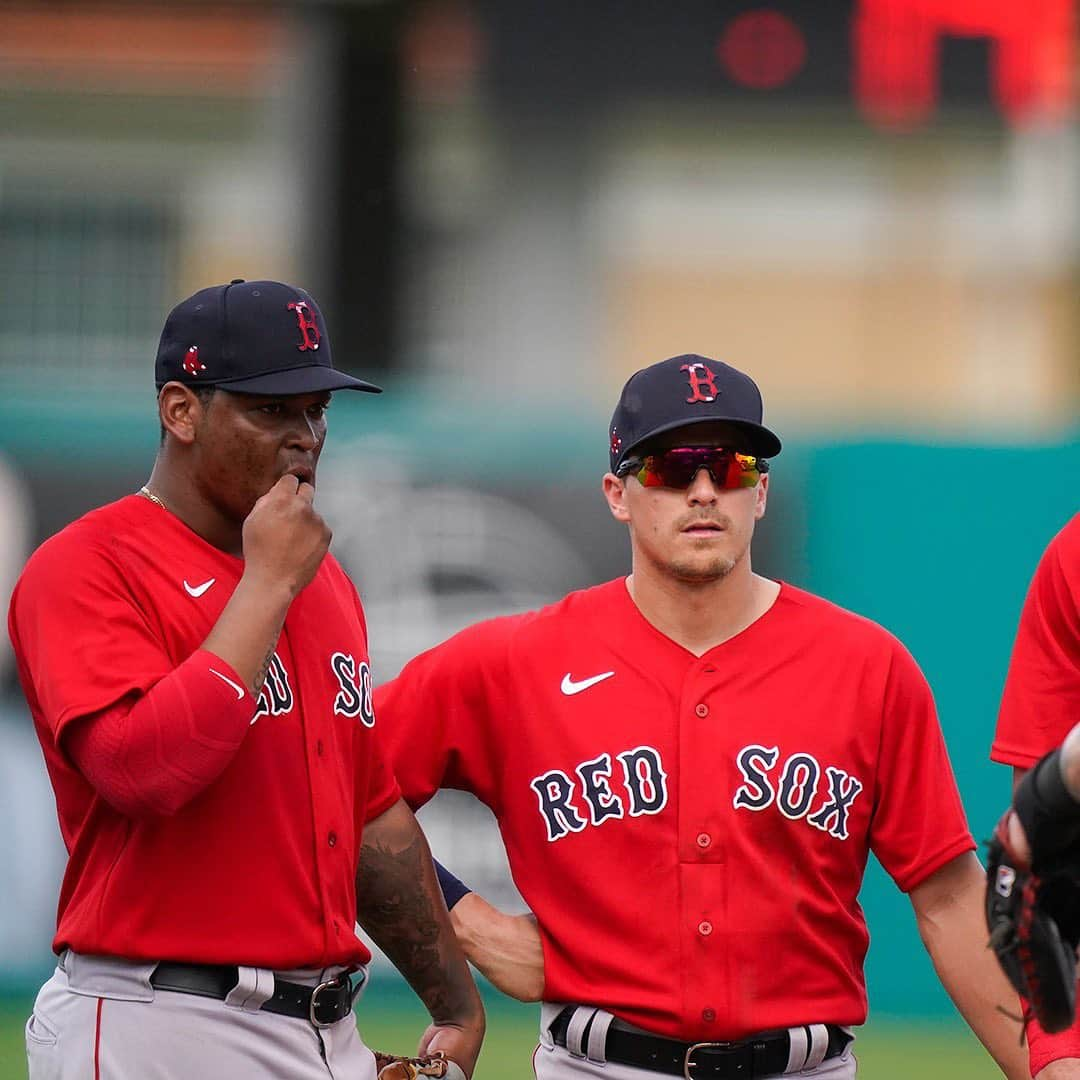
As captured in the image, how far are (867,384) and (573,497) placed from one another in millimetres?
9877

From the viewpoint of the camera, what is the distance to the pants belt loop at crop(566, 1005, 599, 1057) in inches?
156

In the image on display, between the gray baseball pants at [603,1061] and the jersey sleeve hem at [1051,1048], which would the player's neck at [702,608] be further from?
the jersey sleeve hem at [1051,1048]

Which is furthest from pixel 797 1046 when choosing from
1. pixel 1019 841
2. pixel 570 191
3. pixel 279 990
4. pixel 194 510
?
pixel 570 191

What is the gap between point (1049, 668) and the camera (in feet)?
13.7

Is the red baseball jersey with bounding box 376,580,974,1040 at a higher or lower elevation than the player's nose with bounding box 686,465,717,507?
lower

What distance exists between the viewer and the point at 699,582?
13.6ft

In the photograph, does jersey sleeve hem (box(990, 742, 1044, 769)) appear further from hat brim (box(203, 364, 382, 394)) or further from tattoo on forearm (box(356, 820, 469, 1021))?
hat brim (box(203, 364, 382, 394))

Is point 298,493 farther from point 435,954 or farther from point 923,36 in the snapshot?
point 923,36

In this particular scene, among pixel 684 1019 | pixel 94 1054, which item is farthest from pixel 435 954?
pixel 94 1054

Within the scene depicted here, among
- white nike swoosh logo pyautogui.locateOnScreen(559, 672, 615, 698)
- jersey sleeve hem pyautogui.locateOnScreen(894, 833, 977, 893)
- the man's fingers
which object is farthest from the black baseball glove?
white nike swoosh logo pyautogui.locateOnScreen(559, 672, 615, 698)

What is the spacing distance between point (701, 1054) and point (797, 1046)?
0.61 ft

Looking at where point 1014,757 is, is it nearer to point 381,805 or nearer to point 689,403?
point 689,403

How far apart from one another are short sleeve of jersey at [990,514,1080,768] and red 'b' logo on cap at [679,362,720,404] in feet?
2.46

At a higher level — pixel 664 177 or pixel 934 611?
pixel 664 177
